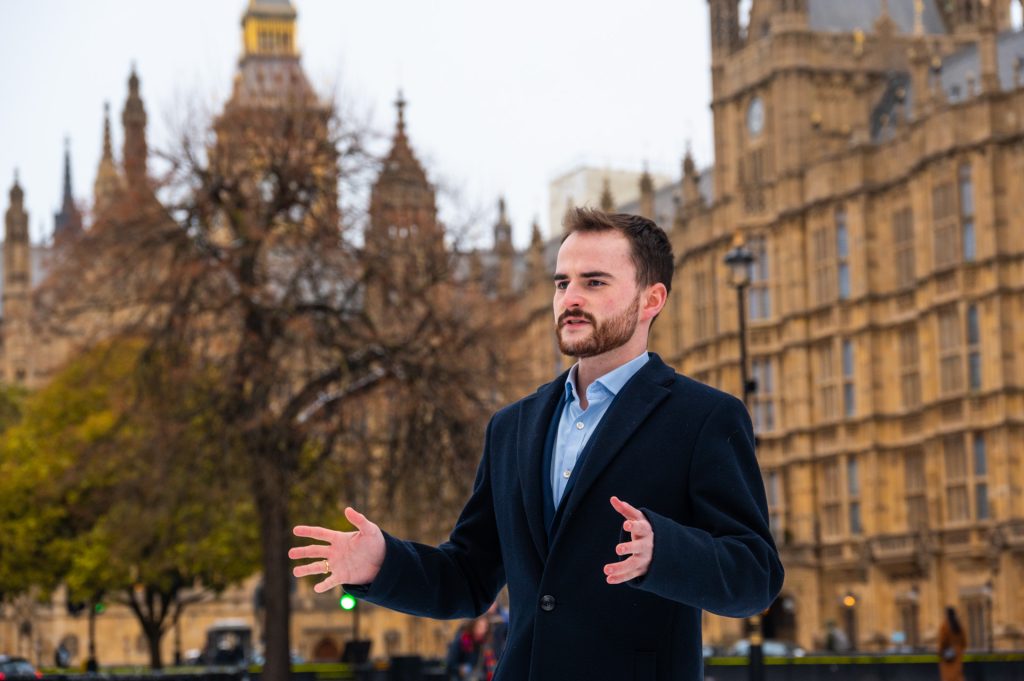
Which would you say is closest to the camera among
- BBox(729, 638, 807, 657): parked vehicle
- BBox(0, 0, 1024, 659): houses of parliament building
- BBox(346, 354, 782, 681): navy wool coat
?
BBox(346, 354, 782, 681): navy wool coat

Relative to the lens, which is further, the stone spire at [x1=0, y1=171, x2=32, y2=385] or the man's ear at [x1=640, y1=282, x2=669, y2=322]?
the stone spire at [x1=0, y1=171, x2=32, y2=385]

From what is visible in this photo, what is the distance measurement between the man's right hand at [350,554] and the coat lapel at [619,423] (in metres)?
0.48

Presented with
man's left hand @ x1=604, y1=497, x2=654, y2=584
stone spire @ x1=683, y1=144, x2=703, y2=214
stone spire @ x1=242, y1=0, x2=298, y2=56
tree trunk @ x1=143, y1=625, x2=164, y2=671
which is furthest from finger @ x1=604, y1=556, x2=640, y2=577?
stone spire @ x1=242, y1=0, x2=298, y2=56

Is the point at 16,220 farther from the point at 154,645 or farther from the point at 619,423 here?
the point at 619,423

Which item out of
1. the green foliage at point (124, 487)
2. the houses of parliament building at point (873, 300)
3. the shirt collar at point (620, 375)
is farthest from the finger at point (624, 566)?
the houses of parliament building at point (873, 300)

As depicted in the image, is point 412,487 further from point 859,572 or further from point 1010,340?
point 859,572

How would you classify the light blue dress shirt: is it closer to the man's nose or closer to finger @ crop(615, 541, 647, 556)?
the man's nose

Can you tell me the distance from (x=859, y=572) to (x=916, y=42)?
14172 millimetres

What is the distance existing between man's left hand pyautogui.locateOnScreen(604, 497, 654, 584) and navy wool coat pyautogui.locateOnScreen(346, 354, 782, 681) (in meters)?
0.11

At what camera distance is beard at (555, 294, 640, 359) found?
171 inches

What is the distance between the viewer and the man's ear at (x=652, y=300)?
4.39 m

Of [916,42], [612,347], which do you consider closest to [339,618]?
[916,42]

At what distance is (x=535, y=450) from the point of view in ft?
14.5

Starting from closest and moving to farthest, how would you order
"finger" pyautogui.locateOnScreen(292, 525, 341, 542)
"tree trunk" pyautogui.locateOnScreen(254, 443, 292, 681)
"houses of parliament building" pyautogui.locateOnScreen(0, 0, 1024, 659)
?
"finger" pyautogui.locateOnScreen(292, 525, 341, 542) → "tree trunk" pyautogui.locateOnScreen(254, 443, 292, 681) → "houses of parliament building" pyautogui.locateOnScreen(0, 0, 1024, 659)
